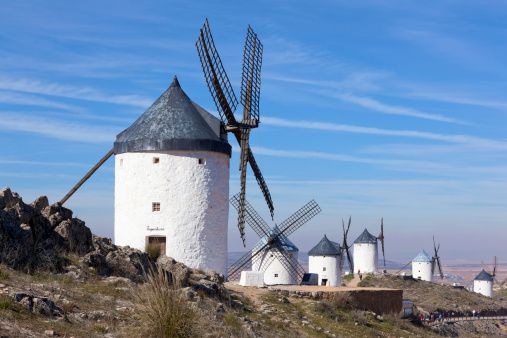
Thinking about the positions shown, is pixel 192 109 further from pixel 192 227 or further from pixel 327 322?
pixel 327 322

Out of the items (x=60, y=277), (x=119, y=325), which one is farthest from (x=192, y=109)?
(x=119, y=325)

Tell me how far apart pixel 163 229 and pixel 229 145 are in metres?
3.52

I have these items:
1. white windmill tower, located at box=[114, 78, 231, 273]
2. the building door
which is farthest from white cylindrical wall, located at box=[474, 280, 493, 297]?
the building door

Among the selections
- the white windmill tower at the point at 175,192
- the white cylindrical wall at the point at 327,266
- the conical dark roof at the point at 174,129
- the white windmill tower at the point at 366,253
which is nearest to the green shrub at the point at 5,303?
the white windmill tower at the point at 175,192

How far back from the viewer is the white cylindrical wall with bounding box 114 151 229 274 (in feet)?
69.3

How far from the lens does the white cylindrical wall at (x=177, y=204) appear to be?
21109 mm

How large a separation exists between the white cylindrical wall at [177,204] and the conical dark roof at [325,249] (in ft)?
68.0

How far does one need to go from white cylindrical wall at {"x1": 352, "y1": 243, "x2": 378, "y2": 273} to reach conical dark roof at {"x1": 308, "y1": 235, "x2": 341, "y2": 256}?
17.3 m

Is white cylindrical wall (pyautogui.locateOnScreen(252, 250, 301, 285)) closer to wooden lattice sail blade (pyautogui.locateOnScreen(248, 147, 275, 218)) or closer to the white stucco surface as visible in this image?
wooden lattice sail blade (pyautogui.locateOnScreen(248, 147, 275, 218))

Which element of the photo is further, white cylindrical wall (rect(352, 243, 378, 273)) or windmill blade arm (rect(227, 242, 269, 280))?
white cylindrical wall (rect(352, 243, 378, 273))

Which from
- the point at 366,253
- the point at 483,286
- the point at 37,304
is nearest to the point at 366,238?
the point at 366,253

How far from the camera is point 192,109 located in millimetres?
22891

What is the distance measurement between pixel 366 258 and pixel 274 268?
29.1 metres

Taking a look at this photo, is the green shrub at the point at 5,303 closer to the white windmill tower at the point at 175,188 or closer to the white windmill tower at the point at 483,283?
the white windmill tower at the point at 175,188
